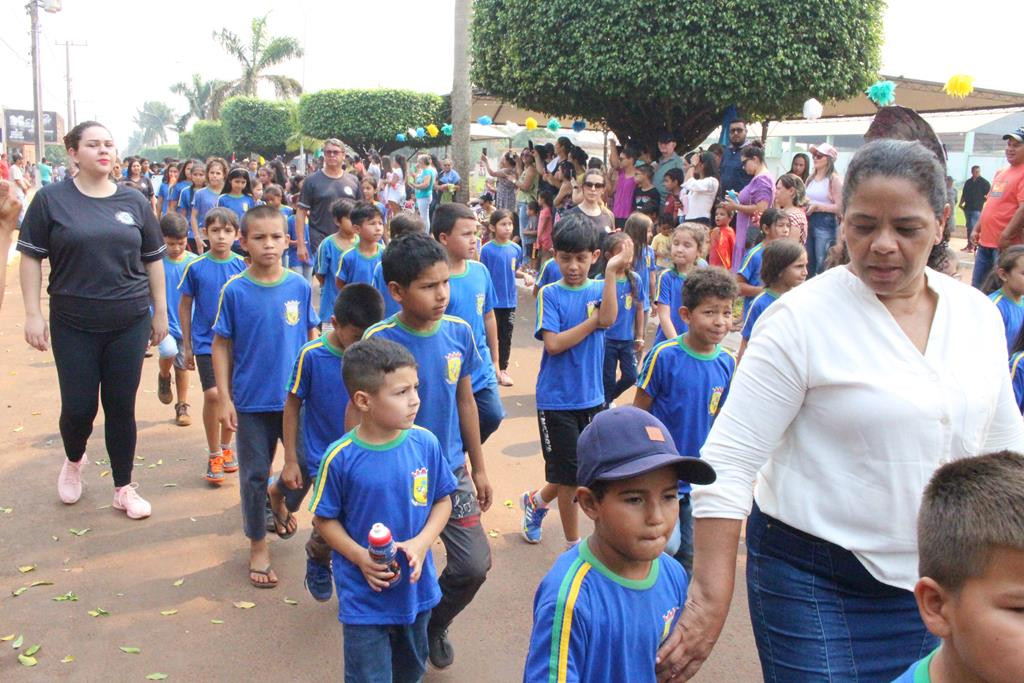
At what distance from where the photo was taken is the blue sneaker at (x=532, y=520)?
16.0 ft

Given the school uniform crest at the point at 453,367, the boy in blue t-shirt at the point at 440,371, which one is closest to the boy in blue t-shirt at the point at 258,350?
the boy in blue t-shirt at the point at 440,371

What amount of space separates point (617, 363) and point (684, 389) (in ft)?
7.24

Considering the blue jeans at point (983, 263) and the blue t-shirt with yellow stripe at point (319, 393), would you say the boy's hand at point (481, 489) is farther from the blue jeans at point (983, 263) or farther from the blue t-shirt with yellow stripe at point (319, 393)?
the blue jeans at point (983, 263)

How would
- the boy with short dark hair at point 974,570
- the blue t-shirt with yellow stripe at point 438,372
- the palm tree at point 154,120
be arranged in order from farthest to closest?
the palm tree at point 154,120, the blue t-shirt with yellow stripe at point 438,372, the boy with short dark hair at point 974,570

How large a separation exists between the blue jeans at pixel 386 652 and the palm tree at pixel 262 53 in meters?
51.7

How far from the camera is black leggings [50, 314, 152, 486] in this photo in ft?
15.9

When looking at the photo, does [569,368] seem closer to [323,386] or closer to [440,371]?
[440,371]

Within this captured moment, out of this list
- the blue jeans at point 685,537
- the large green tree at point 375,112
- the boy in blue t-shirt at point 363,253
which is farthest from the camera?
the large green tree at point 375,112

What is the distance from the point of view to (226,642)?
3865 millimetres

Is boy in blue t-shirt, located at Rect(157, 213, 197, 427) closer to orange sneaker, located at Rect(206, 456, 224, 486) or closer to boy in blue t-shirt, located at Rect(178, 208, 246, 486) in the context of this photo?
boy in blue t-shirt, located at Rect(178, 208, 246, 486)

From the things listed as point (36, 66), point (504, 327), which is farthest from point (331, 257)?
point (36, 66)

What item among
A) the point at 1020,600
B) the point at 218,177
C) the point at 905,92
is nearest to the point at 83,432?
the point at 1020,600

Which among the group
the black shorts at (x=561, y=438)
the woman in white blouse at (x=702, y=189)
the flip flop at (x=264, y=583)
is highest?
A: the woman in white blouse at (x=702, y=189)

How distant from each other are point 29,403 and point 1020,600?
780 cm
